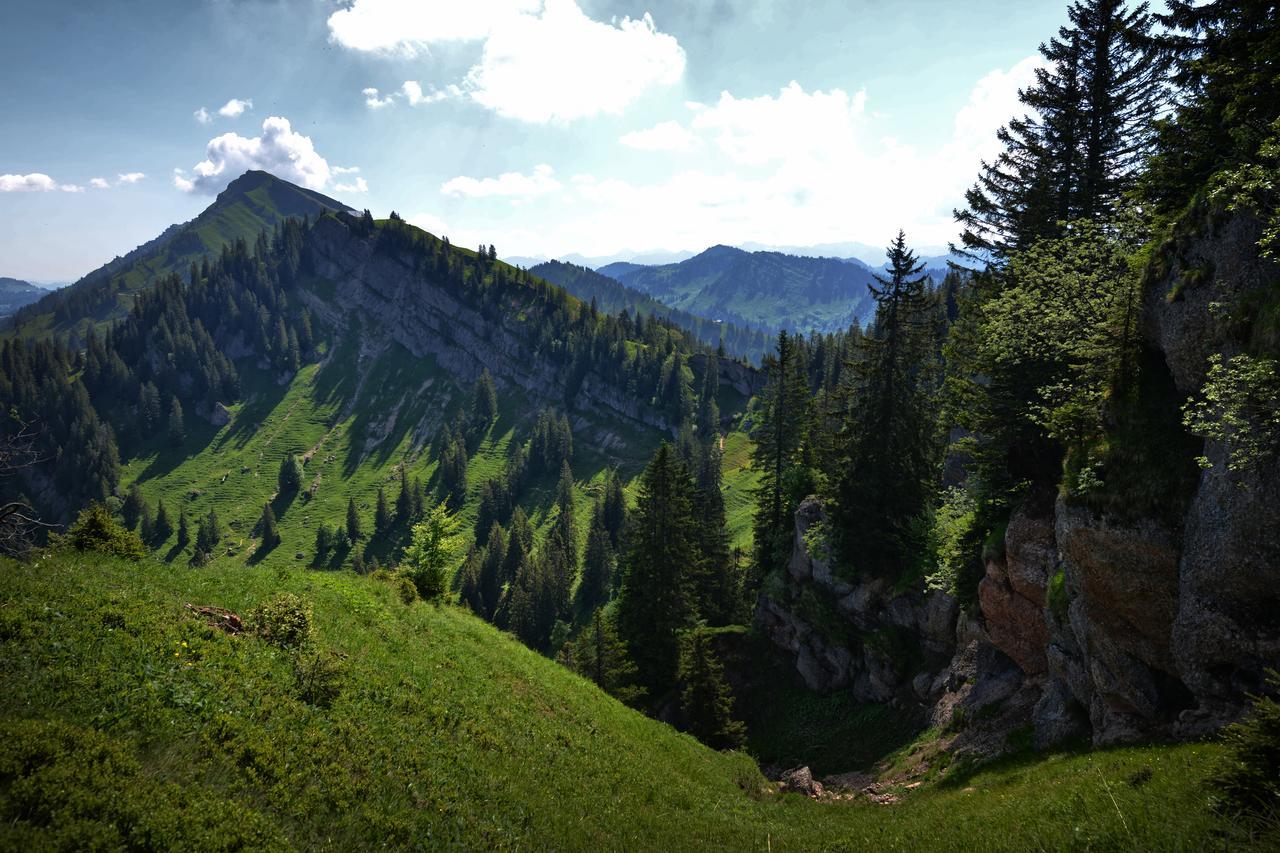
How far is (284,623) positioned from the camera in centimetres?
1550

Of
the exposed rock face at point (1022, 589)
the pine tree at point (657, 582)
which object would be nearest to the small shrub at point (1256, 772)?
the exposed rock face at point (1022, 589)

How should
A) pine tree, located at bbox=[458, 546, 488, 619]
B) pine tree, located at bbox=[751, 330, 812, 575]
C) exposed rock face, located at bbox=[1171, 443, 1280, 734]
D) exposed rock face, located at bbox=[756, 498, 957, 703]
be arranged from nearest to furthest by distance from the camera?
exposed rock face, located at bbox=[1171, 443, 1280, 734]
exposed rock face, located at bbox=[756, 498, 957, 703]
pine tree, located at bbox=[751, 330, 812, 575]
pine tree, located at bbox=[458, 546, 488, 619]

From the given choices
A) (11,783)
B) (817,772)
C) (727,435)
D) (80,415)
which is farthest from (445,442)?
(11,783)

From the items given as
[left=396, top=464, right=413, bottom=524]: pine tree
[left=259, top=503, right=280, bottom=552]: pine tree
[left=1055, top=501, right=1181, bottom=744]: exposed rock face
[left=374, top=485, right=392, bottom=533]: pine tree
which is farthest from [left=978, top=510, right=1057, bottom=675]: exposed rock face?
[left=259, top=503, right=280, bottom=552]: pine tree

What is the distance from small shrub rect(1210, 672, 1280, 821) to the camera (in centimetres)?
859

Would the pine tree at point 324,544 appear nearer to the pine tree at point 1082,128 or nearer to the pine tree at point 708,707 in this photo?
the pine tree at point 708,707

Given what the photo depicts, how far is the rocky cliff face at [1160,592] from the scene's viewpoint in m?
11.7

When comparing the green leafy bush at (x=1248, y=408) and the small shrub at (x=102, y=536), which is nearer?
the green leafy bush at (x=1248, y=408)

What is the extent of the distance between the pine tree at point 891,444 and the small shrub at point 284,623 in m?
28.7

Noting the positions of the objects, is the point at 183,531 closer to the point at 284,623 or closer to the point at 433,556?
the point at 433,556

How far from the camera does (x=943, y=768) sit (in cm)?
2103

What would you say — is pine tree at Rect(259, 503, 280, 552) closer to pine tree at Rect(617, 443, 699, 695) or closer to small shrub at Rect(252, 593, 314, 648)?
pine tree at Rect(617, 443, 699, 695)

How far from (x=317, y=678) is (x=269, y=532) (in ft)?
546

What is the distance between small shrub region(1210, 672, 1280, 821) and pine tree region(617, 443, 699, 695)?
3238 cm
